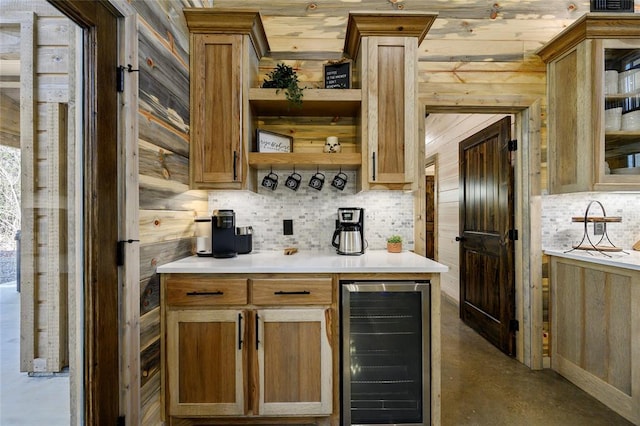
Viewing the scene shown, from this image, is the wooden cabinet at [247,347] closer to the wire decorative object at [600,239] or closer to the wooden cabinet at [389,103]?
the wooden cabinet at [389,103]

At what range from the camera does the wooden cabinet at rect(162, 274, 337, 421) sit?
5.88 feet

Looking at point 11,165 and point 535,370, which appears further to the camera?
point 535,370

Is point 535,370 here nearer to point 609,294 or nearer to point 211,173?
point 609,294

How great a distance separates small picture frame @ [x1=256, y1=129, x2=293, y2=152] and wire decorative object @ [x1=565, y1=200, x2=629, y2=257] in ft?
7.35

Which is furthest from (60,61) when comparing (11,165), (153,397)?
(153,397)

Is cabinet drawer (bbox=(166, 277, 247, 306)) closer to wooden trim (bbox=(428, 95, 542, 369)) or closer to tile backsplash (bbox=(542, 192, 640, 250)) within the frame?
wooden trim (bbox=(428, 95, 542, 369))

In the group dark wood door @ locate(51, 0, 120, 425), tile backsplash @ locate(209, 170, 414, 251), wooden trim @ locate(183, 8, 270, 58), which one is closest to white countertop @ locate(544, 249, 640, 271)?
tile backsplash @ locate(209, 170, 414, 251)

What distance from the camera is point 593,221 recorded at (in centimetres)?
242

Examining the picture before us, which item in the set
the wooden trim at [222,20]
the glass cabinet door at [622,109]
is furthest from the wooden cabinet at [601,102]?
the wooden trim at [222,20]

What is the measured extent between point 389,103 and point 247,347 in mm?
1749

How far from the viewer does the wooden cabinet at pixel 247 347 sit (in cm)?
179

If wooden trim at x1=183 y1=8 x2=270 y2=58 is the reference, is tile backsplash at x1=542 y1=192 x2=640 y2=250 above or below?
below

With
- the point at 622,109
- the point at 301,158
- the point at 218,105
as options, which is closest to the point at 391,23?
the point at 301,158

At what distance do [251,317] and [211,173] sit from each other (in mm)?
955
